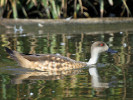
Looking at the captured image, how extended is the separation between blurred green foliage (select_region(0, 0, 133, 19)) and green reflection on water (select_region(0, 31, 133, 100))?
2184 mm

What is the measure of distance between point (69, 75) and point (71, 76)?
0.13m

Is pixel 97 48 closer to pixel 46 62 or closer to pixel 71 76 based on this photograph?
pixel 46 62

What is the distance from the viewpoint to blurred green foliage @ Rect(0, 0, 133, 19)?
15.3 metres

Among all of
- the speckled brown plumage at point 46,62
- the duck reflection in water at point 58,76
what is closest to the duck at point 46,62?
the speckled brown plumage at point 46,62

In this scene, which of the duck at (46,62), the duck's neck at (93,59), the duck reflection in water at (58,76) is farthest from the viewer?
the duck's neck at (93,59)

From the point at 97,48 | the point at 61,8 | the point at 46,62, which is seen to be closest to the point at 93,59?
the point at 97,48

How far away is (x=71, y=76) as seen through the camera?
8.34 metres

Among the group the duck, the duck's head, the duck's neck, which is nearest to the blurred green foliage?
the duck's head

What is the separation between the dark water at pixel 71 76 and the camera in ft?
22.6

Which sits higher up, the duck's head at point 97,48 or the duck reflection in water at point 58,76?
the duck's head at point 97,48

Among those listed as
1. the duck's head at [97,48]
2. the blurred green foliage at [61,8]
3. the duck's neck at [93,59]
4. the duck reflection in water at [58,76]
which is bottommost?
the duck reflection in water at [58,76]

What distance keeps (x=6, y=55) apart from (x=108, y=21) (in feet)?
19.5

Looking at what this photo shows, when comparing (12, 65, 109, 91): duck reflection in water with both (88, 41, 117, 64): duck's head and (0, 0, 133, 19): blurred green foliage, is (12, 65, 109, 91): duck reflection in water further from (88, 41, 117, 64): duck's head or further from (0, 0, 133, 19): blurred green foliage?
(0, 0, 133, 19): blurred green foliage

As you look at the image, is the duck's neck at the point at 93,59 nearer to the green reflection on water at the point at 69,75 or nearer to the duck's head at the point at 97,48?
the duck's head at the point at 97,48
